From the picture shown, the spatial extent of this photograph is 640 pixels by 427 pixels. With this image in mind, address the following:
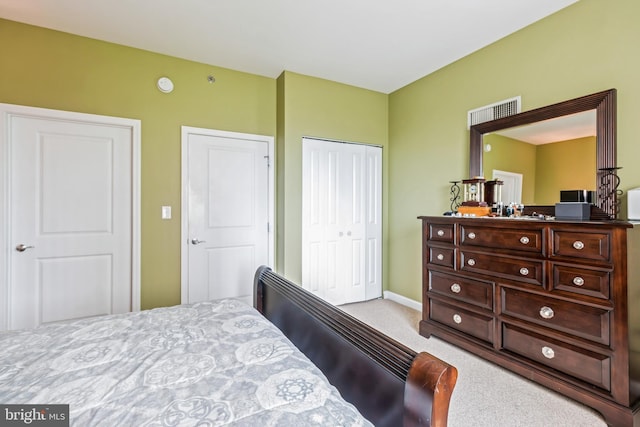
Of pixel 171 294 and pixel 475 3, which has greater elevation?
pixel 475 3

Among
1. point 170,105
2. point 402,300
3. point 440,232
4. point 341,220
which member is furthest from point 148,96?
point 402,300

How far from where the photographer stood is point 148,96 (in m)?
2.88

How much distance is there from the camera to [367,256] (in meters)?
3.91

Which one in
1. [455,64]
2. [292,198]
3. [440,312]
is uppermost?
[455,64]

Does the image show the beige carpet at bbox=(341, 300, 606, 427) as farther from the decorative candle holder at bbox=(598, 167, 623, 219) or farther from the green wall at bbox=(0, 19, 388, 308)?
the green wall at bbox=(0, 19, 388, 308)

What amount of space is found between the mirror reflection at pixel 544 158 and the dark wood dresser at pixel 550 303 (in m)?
0.54

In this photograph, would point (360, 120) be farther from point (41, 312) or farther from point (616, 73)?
point (41, 312)

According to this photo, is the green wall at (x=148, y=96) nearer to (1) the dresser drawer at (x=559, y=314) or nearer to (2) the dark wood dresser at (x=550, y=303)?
(2) the dark wood dresser at (x=550, y=303)

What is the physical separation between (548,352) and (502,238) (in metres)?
0.78

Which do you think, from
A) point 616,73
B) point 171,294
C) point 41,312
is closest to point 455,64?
point 616,73

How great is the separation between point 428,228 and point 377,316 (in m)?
1.21

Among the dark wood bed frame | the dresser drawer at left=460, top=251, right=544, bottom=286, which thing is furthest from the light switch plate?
the dresser drawer at left=460, top=251, right=544, bottom=286

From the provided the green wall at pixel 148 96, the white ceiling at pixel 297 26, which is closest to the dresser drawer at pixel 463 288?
the white ceiling at pixel 297 26

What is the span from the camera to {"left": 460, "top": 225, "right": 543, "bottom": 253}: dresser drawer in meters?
2.01
